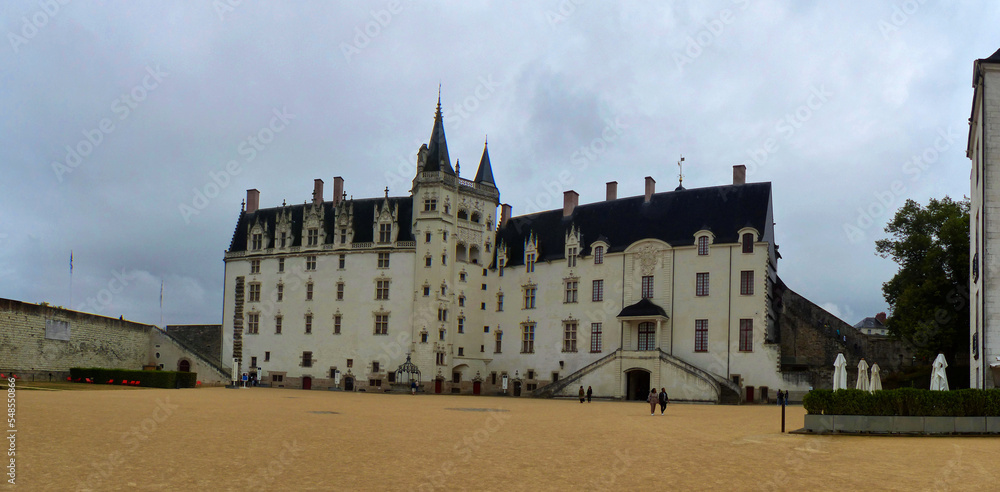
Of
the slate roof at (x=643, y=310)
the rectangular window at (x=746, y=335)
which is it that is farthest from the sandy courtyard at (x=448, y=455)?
the slate roof at (x=643, y=310)

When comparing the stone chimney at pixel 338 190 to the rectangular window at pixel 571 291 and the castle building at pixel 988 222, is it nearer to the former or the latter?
the rectangular window at pixel 571 291

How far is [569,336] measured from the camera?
182 feet

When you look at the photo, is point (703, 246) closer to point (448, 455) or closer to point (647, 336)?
point (647, 336)

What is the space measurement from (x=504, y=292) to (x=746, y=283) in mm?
18015

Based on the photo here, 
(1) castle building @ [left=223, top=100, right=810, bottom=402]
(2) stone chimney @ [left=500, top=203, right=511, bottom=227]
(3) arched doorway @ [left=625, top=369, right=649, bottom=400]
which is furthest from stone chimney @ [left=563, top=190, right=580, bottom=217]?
(3) arched doorway @ [left=625, top=369, right=649, bottom=400]

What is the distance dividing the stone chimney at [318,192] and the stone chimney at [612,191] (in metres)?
22.3

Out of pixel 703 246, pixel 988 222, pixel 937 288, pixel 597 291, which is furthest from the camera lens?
pixel 597 291

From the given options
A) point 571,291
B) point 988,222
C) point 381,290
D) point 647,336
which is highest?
point 988,222

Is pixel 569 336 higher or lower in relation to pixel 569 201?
lower

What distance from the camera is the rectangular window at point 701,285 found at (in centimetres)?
5019

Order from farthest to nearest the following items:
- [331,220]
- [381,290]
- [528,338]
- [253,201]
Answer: [253,201]
[331,220]
[381,290]
[528,338]

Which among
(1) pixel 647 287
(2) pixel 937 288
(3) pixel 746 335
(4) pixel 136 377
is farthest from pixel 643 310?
(4) pixel 136 377

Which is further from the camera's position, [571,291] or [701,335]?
[571,291]

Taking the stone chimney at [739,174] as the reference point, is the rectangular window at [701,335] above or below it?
below
